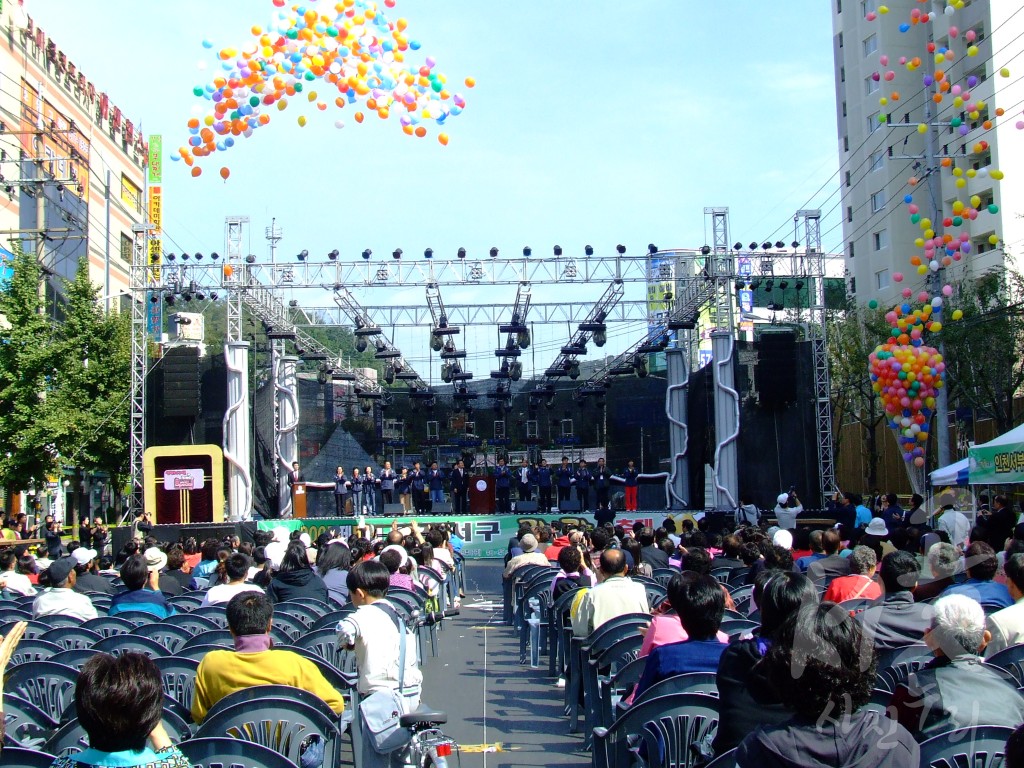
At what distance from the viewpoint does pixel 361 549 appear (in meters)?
9.38

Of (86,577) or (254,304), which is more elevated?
(254,304)

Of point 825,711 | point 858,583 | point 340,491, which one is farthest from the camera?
point 340,491

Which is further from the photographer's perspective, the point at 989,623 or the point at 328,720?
the point at 989,623

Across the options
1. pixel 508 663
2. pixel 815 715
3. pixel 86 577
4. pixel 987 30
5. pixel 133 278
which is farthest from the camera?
pixel 987 30

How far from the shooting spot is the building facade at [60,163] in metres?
26.5

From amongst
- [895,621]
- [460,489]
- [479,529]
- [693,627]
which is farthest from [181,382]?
[693,627]

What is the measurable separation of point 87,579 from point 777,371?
15881 millimetres

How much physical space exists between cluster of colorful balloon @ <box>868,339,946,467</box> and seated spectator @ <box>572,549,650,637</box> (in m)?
11.8

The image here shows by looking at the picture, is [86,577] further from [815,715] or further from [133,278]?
[133,278]

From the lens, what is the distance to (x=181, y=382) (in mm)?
22562

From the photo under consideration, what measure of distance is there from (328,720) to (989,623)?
2901mm

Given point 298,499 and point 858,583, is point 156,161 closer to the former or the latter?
point 298,499

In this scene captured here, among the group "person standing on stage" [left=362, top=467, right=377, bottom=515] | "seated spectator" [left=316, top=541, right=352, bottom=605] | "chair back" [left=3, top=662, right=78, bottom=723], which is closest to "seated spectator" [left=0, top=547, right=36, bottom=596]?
"seated spectator" [left=316, top=541, right=352, bottom=605]

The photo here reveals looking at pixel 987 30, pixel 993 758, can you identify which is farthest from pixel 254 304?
pixel 987 30
